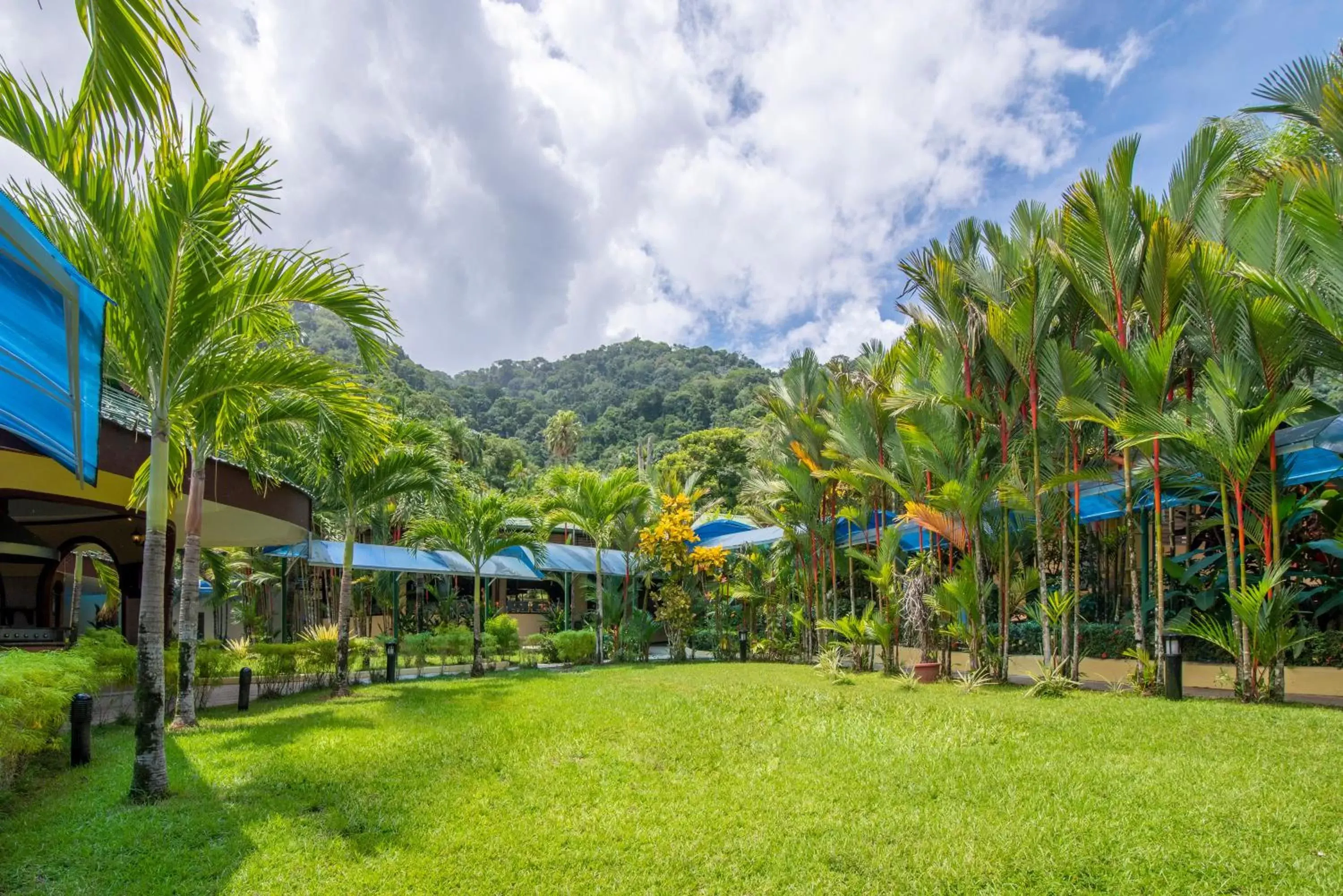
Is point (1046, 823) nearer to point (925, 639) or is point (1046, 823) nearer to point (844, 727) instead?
point (844, 727)

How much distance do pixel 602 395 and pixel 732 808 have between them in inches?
2791

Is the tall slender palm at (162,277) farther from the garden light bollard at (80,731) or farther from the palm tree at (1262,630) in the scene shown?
the palm tree at (1262,630)

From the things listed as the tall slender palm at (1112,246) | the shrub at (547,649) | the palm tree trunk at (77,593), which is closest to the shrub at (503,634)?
the shrub at (547,649)

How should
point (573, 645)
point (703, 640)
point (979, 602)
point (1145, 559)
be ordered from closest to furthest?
point (1145, 559) → point (979, 602) → point (573, 645) → point (703, 640)

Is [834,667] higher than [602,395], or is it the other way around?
[602,395]

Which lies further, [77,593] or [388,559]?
[77,593]

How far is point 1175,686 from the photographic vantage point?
812 centimetres

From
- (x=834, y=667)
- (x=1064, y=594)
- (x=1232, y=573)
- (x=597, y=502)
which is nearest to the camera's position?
(x=1232, y=573)

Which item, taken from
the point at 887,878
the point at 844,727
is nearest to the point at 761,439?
the point at 844,727

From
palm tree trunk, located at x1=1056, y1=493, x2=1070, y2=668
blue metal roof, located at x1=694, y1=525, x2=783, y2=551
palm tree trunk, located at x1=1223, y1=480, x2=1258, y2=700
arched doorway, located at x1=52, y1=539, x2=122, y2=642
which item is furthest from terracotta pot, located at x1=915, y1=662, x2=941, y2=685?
arched doorway, located at x1=52, y1=539, x2=122, y2=642

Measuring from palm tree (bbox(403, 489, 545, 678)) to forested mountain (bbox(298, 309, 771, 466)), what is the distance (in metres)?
22.3

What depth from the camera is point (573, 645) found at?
17.0m

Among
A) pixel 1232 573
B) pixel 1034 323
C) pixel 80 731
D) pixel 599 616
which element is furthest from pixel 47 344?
pixel 599 616

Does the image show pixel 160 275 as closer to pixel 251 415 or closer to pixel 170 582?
pixel 251 415
